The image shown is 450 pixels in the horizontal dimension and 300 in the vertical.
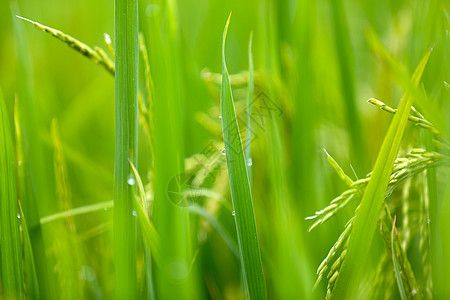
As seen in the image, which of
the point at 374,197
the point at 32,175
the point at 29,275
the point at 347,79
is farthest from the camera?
the point at 347,79

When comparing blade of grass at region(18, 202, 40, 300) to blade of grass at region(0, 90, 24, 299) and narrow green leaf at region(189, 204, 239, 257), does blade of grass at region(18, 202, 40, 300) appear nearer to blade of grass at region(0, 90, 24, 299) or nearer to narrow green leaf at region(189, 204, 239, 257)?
blade of grass at region(0, 90, 24, 299)

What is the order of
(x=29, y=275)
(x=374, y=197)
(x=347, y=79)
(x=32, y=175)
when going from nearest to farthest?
(x=374, y=197)
(x=29, y=275)
(x=32, y=175)
(x=347, y=79)

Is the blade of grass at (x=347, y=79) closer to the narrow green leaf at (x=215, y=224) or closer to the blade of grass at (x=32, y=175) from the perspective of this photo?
the narrow green leaf at (x=215, y=224)

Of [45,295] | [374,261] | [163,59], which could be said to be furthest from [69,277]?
[374,261]

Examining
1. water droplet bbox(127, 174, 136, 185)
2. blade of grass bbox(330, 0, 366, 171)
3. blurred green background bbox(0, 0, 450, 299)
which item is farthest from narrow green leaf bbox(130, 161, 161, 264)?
blade of grass bbox(330, 0, 366, 171)

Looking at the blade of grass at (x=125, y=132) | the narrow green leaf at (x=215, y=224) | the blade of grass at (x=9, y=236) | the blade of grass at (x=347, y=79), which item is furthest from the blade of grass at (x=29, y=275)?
the blade of grass at (x=347, y=79)

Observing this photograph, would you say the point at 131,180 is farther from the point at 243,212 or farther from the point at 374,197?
the point at 374,197

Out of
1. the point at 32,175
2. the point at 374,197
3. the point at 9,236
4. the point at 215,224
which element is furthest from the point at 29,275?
the point at 374,197
